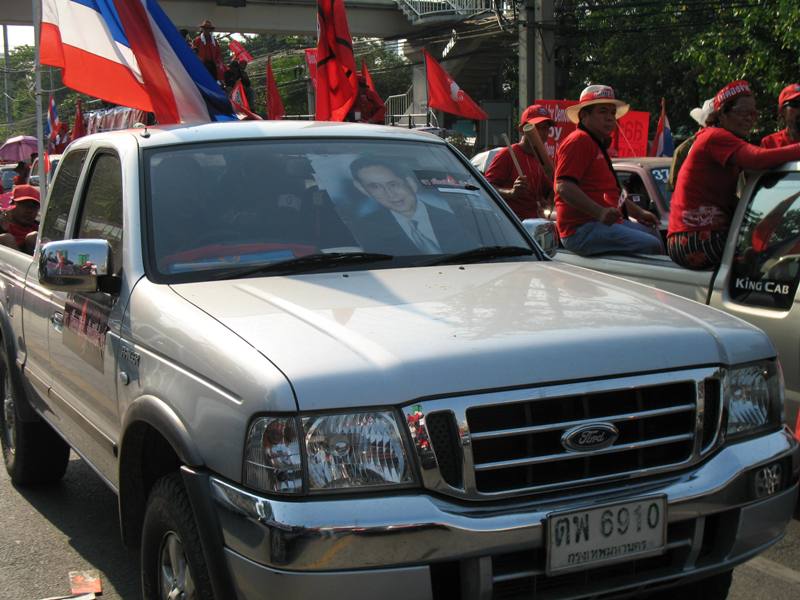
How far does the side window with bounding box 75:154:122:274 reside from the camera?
3.93 m

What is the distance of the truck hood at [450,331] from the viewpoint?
8.79ft

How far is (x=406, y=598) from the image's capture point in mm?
2578

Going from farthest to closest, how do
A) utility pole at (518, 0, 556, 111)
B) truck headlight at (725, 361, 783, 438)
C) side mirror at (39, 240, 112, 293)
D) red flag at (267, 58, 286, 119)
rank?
utility pole at (518, 0, 556, 111) → red flag at (267, 58, 286, 119) → side mirror at (39, 240, 112, 293) → truck headlight at (725, 361, 783, 438)

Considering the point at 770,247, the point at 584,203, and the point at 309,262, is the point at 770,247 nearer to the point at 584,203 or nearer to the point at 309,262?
the point at 584,203

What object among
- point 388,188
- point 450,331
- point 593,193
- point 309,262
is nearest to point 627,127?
point 593,193

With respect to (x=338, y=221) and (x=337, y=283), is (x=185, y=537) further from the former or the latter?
(x=338, y=221)

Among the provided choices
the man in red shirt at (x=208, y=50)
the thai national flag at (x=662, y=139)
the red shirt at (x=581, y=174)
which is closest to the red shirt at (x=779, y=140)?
A: the red shirt at (x=581, y=174)

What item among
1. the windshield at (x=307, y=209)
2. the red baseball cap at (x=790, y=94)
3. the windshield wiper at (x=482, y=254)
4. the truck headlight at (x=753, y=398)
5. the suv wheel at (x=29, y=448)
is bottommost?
the suv wheel at (x=29, y=448)

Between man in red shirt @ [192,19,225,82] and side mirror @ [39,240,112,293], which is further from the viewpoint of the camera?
man in red shirt @ [192,19,225,82]

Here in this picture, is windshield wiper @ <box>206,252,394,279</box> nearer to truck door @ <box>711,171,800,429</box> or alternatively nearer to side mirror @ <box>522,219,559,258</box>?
side mirror @ <box>522,219,559,258</box>

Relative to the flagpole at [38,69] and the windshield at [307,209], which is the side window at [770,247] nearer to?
the windshield at [307,209]

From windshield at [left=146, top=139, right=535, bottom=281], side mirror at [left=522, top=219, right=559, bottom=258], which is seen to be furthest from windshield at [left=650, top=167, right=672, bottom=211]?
windshield at [left=146, top=139, right=535, bottom=281]

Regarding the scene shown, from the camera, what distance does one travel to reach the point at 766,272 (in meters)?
4.88

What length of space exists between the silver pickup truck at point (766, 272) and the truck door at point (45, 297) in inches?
122
